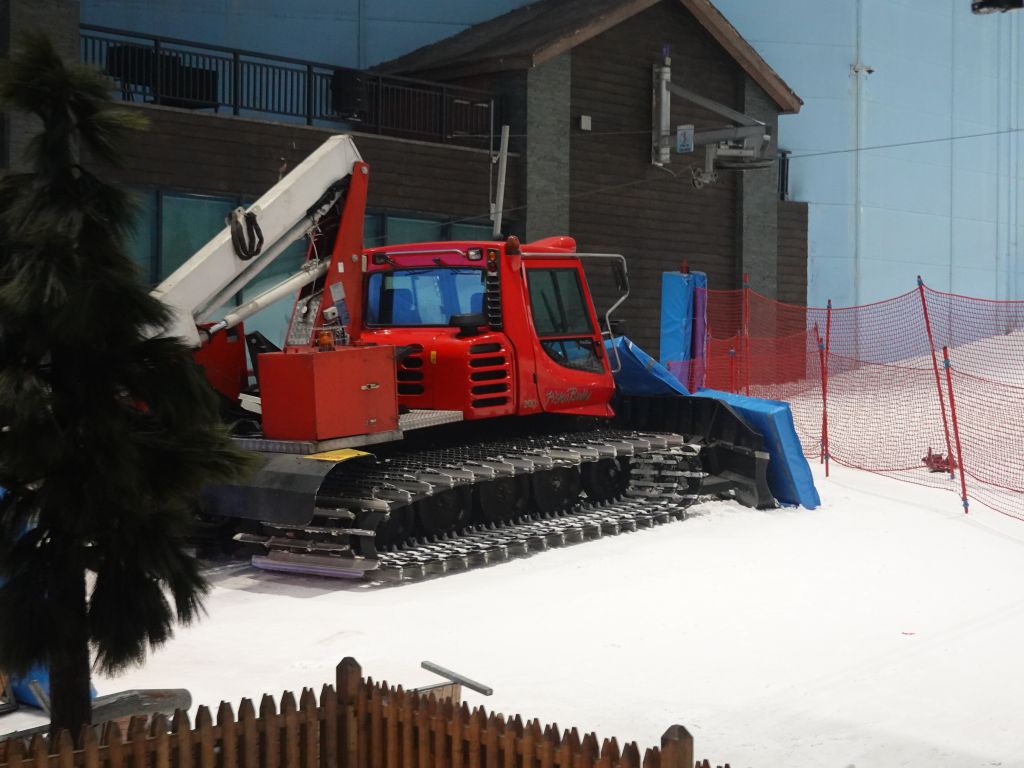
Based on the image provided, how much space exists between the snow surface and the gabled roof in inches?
485

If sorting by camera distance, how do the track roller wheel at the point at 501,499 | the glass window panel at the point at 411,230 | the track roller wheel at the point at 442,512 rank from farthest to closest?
the glass window panel at the point at 411,230, the track roller wheel at the point at 501,499, the track roller wheel at the point at 442,512

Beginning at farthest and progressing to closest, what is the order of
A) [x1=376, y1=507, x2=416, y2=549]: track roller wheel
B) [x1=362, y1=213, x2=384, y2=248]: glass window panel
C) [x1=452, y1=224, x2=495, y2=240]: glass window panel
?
[x1=452, y1=224, x2=495, y2=240]: glass window panel
[x1=362, y1=213, x2=384, y2=248]: glass window panel
[x1=376, y1=507, x2=416, y2=549]: track roller wheel

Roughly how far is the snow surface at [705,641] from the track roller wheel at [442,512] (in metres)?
0.74

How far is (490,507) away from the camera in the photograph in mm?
12648

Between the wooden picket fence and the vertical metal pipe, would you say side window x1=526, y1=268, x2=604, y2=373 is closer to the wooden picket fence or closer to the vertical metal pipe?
the vertical metal pipe

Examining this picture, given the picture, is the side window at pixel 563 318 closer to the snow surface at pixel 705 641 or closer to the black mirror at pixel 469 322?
the black mirror at pixel 469 322

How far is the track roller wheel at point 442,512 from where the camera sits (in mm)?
12016

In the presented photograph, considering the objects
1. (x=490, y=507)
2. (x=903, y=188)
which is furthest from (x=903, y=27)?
(x=490, y=507)

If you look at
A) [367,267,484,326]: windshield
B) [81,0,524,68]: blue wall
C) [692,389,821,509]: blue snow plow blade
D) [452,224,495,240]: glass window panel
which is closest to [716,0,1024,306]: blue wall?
[81,0,524,68]: blue wall

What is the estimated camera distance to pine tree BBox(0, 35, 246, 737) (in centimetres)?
538

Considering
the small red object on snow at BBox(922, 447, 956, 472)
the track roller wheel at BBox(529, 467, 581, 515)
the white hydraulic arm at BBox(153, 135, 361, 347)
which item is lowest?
the small red object on snow at BBox(922, 447, 956, 472)

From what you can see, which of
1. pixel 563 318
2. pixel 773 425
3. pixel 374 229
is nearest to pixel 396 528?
pixel 563 318

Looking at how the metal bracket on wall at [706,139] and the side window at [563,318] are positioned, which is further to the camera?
the metal bracket on wall at [706,139]

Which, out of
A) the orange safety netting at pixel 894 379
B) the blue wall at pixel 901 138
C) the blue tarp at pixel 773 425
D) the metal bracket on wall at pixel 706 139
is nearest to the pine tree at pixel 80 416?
the blue tarp at pixel 773 425
